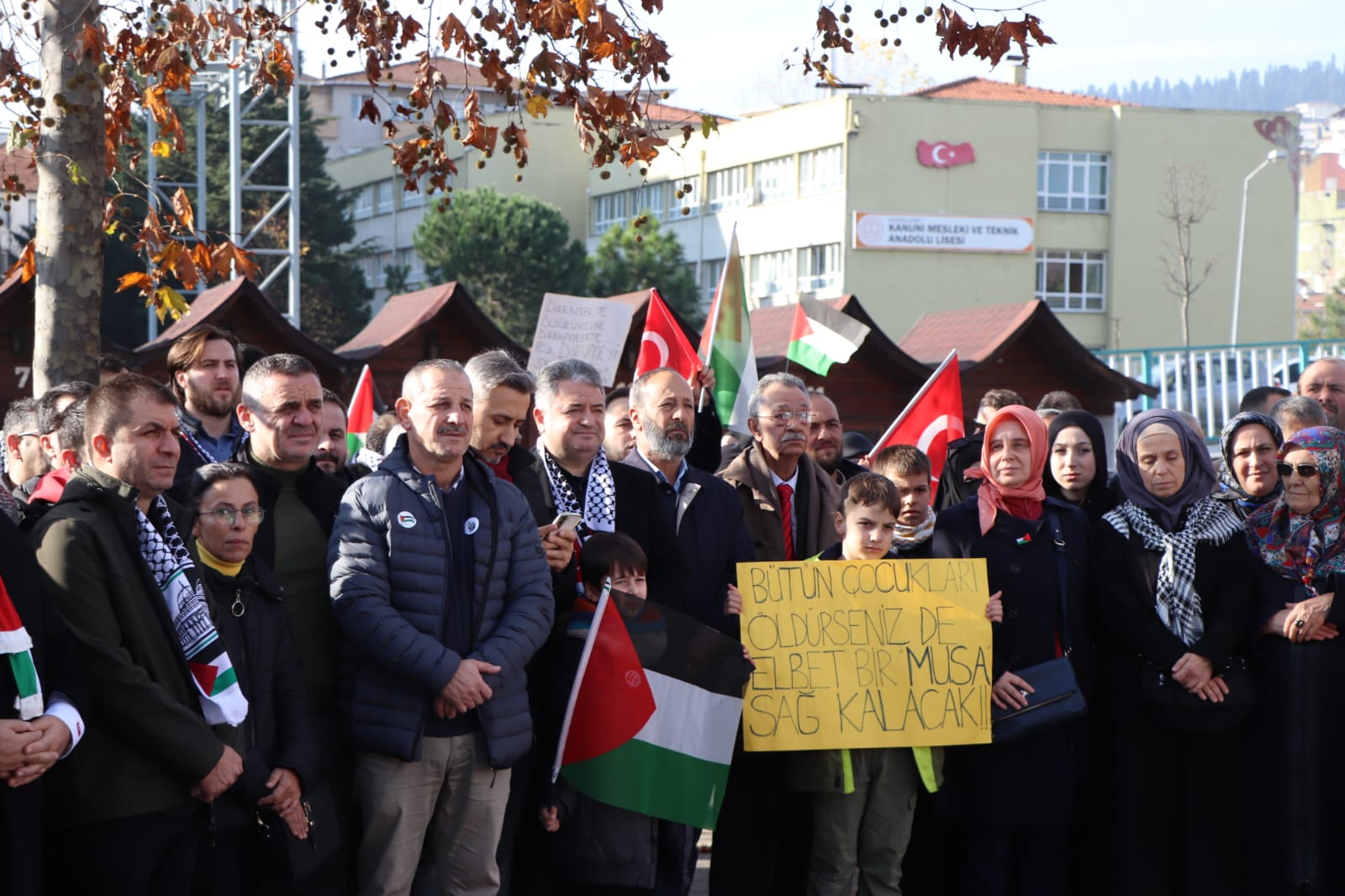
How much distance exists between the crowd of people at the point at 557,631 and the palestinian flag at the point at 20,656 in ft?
0.07

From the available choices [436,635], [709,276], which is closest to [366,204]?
[709,276]

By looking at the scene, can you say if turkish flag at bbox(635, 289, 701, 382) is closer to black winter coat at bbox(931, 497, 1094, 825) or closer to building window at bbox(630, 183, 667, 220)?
black winter coat at bbox(931, 497, 1094, 825)

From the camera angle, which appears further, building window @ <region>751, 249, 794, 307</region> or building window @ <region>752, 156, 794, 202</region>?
building window @ <region>751, 249, 794, 307</region>

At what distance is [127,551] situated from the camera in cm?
438

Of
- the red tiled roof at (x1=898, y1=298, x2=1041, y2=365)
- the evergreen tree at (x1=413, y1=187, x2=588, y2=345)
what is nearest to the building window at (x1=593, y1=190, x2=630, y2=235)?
the evergreen tree at (x1=413, y1=187, x2=588, y2=345)

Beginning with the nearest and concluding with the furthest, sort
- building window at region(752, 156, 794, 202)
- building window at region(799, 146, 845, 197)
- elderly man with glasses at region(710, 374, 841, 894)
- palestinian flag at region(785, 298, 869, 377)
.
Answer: elderly man with glasses at region(710, 374, 841, 894)
palestinian flag at region(785, 298, 869, 377)
building window at region(799, 146, 845, 197)
building window at region(752, 156, 794, 202)

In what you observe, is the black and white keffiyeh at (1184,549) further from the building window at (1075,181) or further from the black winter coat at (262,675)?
the building window at (1075,181)

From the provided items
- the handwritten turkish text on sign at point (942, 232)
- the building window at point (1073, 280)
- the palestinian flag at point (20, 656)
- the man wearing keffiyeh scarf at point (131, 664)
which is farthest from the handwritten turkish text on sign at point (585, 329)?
the building window at point (1073, 280)

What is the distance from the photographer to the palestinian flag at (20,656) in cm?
398

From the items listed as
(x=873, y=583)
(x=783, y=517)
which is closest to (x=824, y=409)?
(x=783, y=517)

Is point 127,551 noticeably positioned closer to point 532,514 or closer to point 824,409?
point 532,514

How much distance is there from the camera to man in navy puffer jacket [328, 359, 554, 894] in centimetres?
493

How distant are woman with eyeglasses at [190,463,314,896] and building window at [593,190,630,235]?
63972 millimetres

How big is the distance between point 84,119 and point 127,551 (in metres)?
3.29
